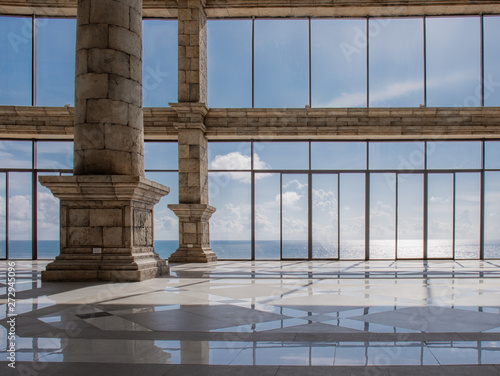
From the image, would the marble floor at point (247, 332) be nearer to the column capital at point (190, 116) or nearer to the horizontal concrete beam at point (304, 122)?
the column capital at point (190, 116)

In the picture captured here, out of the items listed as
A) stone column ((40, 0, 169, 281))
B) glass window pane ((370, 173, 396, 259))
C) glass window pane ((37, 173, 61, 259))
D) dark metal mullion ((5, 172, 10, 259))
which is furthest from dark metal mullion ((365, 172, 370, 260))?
dark metal mullion ((5, 172, 10, 259))

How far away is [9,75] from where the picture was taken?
54.7 ft

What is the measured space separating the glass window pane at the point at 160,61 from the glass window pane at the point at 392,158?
25.4 ft

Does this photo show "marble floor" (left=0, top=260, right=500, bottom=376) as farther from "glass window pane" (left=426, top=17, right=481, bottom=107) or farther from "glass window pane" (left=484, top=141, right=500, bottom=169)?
"glass window pane" (left=426, top=17, right=481, bottom=107)

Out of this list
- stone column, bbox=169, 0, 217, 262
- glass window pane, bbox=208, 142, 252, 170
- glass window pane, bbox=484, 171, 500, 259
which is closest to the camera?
stone column, bbox=169, 0, 217, 262

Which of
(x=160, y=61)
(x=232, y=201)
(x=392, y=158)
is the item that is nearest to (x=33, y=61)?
(x=160, y=61)

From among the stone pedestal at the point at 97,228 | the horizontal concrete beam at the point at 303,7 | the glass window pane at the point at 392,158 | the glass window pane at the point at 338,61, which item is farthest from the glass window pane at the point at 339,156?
the stone pedestal at the point at 97,228

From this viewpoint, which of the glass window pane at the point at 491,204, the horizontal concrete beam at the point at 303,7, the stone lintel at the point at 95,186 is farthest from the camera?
the glass window pane at the point at 491,204

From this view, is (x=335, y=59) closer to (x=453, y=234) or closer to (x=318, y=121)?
(x=318, y=121)

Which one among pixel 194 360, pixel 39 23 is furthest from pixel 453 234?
pixel 39 23

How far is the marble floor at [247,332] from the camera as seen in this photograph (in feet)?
8.62

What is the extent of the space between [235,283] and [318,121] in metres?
9.08

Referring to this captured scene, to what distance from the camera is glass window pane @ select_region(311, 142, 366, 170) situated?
16.0 m

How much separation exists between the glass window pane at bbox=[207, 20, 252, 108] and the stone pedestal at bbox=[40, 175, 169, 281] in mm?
9585
